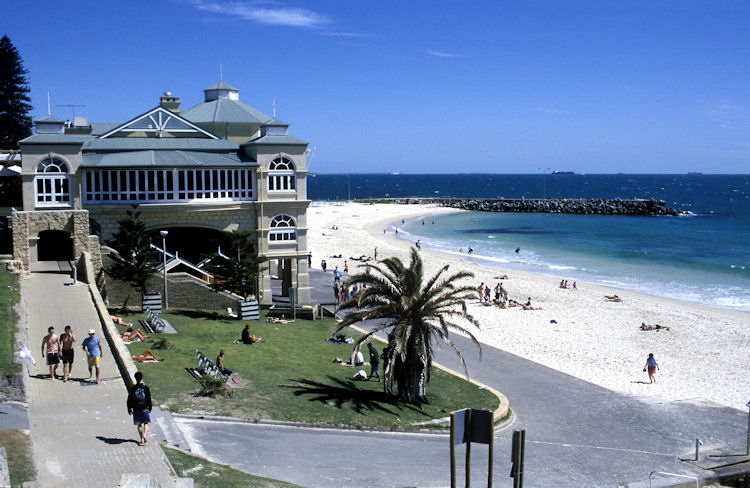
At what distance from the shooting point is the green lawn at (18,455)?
29.6ft

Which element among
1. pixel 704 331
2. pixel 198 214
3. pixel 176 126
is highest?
pixel 176 126

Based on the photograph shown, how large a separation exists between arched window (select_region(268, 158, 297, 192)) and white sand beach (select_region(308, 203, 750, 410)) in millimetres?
10618

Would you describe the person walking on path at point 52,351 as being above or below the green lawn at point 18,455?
above

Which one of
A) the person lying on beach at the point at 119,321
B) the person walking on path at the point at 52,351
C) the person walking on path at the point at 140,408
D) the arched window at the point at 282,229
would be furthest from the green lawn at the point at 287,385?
the arched window at the point at 282,229

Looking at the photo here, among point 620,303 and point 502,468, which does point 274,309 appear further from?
point 620,303

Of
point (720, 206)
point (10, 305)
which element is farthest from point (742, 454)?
point (720, 206)

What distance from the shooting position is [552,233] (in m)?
89.8

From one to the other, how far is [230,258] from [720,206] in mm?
135379

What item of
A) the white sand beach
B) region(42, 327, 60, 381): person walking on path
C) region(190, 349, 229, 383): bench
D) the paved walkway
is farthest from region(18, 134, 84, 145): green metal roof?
the white sand beach

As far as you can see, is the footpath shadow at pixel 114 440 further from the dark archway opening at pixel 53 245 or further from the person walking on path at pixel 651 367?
the dark archway opening at pixel 53 245

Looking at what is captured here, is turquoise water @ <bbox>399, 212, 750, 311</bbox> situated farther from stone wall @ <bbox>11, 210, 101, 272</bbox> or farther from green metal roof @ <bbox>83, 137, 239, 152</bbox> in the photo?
stone wall @ <bbox>11, 210, 101, 272</bbox>

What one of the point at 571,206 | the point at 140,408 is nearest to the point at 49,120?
the point at 140,408

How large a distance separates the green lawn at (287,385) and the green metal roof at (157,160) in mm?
7349

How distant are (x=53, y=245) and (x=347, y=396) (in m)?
16.9
